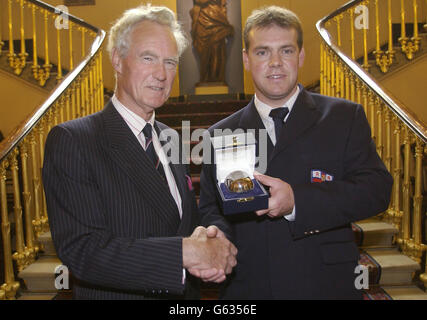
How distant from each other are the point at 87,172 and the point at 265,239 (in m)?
0.67

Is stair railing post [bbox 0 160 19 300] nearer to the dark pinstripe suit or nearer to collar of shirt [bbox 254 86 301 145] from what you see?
the dark pinstripe suit

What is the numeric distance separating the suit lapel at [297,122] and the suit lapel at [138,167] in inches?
16.0

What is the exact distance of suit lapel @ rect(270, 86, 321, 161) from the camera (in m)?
1.35

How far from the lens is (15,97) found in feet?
18.0

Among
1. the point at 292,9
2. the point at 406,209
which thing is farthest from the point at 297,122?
the point at 292,9

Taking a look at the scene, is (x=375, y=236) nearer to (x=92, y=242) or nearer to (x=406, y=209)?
(x=406, y=209)

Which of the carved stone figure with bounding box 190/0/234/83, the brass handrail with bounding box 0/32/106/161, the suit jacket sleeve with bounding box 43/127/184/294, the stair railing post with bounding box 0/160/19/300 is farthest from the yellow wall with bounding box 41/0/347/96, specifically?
Result: the suit jacket sleeve with bounding box 43/127/184/294

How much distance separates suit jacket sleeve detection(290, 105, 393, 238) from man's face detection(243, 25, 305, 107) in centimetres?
32

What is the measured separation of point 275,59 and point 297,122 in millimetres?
248

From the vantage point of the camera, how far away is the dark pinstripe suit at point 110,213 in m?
1.11

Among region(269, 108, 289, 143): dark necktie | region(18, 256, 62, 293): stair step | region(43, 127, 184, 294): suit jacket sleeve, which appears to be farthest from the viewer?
region(18, 256, 62, 293): stair step

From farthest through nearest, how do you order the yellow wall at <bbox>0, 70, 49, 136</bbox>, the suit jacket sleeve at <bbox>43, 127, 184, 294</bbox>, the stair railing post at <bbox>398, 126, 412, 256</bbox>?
the yellow wall at <bbox>0, 70, 49, 136</bbox>
the stair railing post at <bbox>398, 126, 412, 256</bbox>
the suit jacket sleeve at <bbox>43, 127, 184, 294</bbox>
